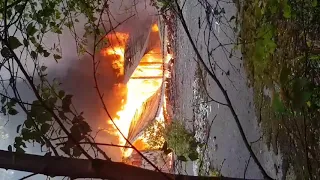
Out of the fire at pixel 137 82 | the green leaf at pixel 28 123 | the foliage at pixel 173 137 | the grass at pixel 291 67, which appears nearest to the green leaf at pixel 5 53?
the green leaf at pixel 28 123

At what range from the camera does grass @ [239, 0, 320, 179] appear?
154 cm

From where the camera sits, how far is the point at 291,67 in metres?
1.71

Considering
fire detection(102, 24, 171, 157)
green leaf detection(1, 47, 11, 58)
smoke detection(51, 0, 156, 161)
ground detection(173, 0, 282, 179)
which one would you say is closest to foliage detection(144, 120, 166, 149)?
smoke detection(51, 0, 156, 161)

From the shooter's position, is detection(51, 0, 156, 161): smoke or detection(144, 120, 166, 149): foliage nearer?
detection(144, 120, 166, 149): foliage

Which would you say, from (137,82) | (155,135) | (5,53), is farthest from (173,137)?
(5,53)

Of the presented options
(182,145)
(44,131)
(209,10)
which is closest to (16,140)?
(44,131)

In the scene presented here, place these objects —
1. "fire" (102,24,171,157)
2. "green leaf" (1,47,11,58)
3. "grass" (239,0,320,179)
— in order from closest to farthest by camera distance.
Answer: "green leaf" (1,47,11,58) → "grass" (239,0,320,179) → "fire" (102,24,171,157)

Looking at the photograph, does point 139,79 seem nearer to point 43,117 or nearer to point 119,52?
point 119,52

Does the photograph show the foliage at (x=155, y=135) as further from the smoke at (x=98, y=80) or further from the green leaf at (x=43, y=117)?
the green leaf at (x=43, y=117)

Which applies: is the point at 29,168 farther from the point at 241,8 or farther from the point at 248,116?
the point at 241,8

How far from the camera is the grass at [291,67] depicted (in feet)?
5.04

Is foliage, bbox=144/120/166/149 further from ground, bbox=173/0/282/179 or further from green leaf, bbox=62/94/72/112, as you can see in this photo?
green leaf, bbox=62/94/72/112

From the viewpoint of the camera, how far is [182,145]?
3717 mm

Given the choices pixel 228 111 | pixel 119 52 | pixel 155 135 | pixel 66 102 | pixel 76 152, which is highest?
pixel 119 52
